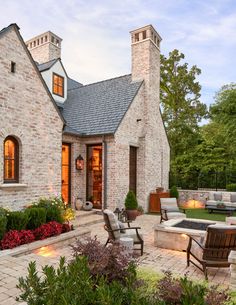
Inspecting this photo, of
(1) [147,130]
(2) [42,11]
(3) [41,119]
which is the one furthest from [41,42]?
(3) [41,119]

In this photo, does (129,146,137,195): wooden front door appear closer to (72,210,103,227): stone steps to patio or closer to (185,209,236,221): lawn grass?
(72,210,103,227): stone steps to patio

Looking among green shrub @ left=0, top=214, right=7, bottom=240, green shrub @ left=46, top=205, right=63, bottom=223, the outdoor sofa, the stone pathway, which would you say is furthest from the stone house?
the outdoor sofa

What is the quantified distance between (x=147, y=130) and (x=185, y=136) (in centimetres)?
954

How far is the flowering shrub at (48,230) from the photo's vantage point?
7066 mm

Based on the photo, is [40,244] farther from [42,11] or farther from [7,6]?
[7,6]

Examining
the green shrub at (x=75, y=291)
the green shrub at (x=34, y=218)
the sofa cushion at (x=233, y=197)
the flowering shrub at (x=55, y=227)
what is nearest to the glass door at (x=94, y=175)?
the flowering shrub at (x=55, y=227)

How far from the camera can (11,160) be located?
8.12 m

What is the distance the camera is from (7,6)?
11688 millimetres

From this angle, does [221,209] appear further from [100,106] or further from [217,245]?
[100,106]

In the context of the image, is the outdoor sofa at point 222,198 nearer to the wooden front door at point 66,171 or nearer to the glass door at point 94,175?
the glass door at point 94,175

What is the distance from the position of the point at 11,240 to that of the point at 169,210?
6449 mm

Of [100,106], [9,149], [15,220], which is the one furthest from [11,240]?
[100,106]

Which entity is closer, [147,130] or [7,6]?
[7,6]

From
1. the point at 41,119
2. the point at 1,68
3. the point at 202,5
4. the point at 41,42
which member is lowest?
the point at 41,119
